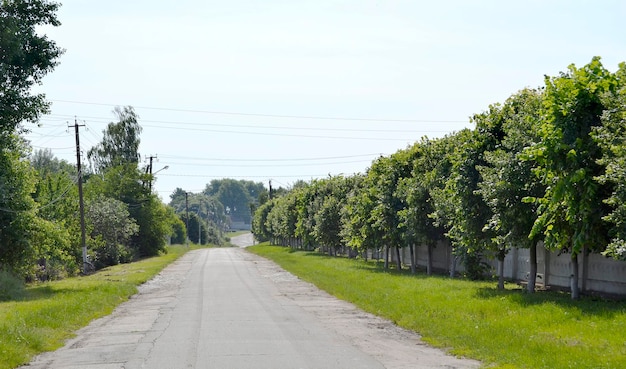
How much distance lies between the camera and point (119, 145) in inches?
3248

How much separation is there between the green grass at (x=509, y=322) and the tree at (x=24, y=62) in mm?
14038

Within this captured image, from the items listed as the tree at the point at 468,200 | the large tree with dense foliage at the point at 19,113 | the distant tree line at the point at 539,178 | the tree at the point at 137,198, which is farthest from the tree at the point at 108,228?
the tree at the point at 468,200

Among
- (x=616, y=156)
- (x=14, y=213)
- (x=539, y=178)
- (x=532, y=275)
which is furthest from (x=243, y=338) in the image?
(x=14, y=213)

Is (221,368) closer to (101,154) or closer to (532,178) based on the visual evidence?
(532,178)

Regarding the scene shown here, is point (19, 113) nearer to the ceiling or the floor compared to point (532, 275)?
nearer to the ceiling

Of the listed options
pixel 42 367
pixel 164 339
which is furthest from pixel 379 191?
pixel 42 367

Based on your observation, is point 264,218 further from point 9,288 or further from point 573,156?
point 573,156

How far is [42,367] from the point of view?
40.4 feet

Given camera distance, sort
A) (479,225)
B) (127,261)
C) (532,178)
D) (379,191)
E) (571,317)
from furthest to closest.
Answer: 1. (127,261)
2. (379,191)
3. (479,225)
4. (532,178)
5. (571,317)

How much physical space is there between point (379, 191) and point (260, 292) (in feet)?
35.9

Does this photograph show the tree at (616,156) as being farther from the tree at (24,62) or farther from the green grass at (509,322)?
the tree at (24,62)

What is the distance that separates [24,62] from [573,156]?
20.7 meters

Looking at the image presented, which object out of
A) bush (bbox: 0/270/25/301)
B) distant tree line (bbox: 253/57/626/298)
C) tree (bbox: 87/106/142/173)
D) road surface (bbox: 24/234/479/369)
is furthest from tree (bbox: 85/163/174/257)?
road surface (bbox: 24/234/479/369)

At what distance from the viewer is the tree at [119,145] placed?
81750 mm
